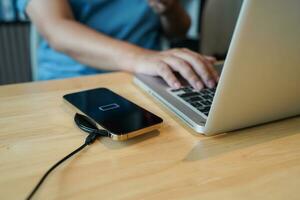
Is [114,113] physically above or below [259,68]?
below

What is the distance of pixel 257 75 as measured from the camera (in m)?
0.39

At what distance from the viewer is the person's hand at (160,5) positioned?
1.07 metres

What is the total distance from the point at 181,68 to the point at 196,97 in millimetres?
99

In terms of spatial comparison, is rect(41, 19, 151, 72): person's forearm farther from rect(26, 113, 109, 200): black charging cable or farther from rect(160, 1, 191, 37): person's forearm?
Answer: rect(160, 1, 191, 37): person's forearm

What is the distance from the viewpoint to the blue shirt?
3.30ft

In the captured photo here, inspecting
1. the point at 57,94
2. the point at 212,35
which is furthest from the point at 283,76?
the point at 212,35

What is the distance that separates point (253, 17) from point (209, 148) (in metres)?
0.18

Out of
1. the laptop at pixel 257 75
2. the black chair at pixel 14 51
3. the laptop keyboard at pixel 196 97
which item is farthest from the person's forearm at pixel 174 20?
the black chair at pixel 14 51

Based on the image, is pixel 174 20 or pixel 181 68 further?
pixel 174 20

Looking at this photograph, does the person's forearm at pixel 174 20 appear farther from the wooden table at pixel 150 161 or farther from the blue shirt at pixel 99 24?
the wooden table at pixel 150 161

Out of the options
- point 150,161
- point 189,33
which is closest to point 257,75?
point 150,161

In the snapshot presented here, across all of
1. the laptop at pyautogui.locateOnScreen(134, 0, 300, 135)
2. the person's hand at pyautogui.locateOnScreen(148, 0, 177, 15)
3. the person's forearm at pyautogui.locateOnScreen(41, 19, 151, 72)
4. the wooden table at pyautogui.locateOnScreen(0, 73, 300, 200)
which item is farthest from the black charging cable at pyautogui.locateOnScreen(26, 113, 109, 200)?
the person's hand at pyautogui.locateOnScreen(148, 0, 177, 15)

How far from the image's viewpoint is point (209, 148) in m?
0.43

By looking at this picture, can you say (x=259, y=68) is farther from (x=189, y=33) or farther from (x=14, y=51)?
(x=14, y=51)
